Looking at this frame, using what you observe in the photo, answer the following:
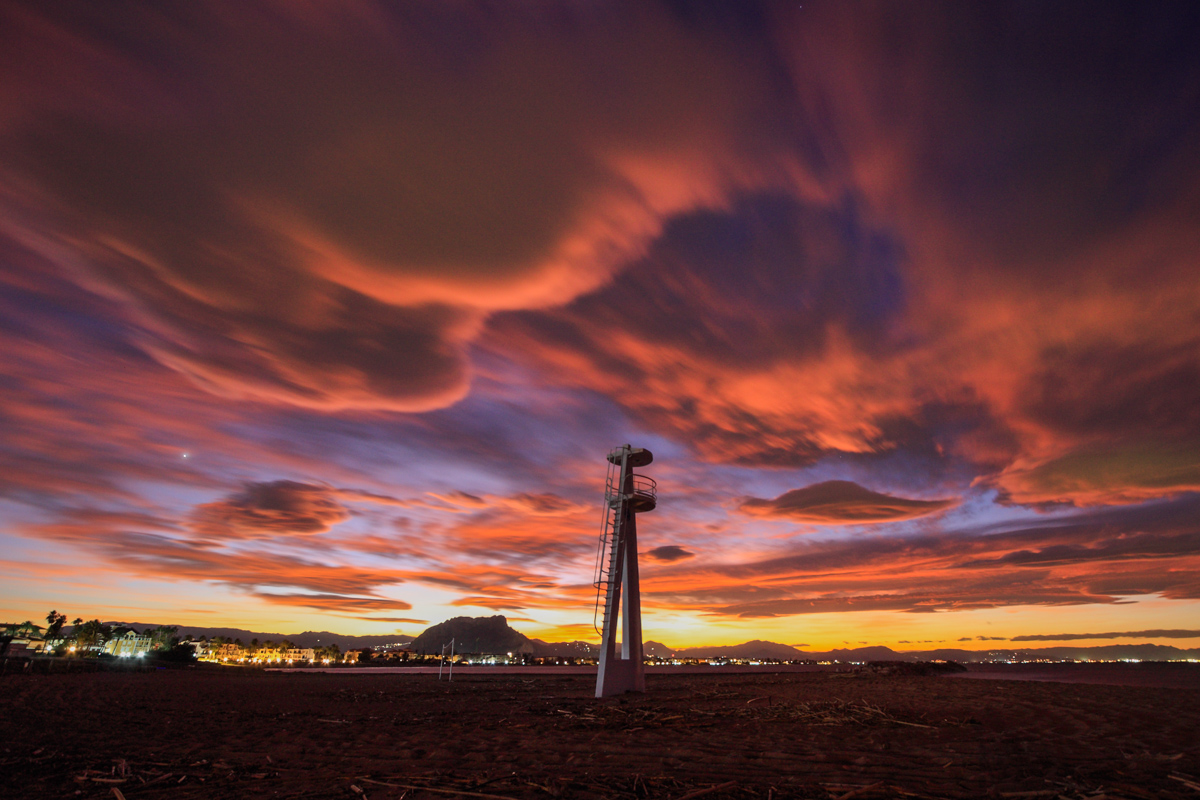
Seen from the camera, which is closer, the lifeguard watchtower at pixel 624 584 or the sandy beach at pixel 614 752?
the sandy beach at pixel 614 752

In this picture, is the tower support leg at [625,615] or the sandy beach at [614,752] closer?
the sandy beach at [614,752]

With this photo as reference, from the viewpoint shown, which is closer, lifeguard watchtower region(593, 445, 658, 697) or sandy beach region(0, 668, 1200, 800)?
sandy beach region(0, 668, 1200, 800)

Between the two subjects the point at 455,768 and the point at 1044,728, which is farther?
the point at 1044,728

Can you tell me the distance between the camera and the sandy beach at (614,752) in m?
7.73

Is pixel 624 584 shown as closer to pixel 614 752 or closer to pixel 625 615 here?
pixel 625 615

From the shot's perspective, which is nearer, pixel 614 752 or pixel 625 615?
pixel 614 752

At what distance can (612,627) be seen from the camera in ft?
72.6

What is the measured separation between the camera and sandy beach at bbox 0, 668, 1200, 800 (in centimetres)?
Result: 773

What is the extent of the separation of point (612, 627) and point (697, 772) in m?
13.9

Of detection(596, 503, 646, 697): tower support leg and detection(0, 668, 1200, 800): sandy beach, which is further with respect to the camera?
detection(596, 503, 646, 697): tower support leg

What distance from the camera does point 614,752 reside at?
10461 mm

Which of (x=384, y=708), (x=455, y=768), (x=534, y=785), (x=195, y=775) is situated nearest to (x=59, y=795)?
(x=195, y=775)

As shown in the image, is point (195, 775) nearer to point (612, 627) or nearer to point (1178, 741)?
point (612, 627)

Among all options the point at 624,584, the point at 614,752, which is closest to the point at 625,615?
the point at 624,584
